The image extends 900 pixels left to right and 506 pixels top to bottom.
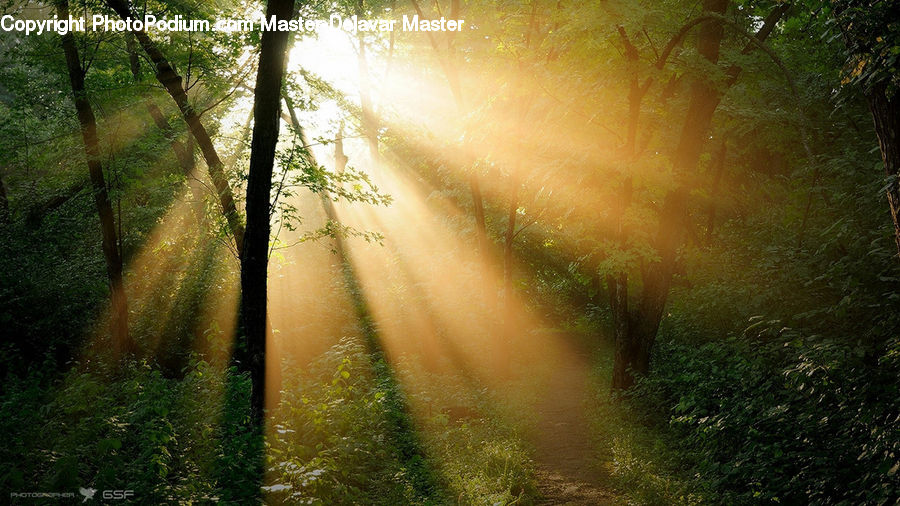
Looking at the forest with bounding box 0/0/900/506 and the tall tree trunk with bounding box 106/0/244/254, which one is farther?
the tall tree trunk with bounding box 106/0/244/254

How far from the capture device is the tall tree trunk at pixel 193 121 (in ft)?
35.8

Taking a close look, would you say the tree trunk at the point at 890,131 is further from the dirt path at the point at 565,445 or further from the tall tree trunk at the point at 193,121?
the tall tree trunk at the point at 193,121

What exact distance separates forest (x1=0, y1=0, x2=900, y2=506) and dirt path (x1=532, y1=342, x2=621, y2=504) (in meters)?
0.10

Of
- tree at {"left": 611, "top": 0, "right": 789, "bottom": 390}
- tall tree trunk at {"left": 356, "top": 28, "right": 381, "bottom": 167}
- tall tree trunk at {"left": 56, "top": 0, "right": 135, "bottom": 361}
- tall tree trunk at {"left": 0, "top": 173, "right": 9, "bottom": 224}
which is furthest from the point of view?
tall tree trunk at {"left": 356, "top": 28, "right": 381, "bottom": 167}

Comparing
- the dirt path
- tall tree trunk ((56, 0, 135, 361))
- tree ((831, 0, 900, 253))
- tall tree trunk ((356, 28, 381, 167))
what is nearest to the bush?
tree ((831, 0, 900, 253))

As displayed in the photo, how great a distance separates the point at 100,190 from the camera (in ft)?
45.4

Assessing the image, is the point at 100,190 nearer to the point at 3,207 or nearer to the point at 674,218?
the point at 3,207

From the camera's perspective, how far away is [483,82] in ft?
49.3

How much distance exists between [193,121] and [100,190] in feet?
14.7

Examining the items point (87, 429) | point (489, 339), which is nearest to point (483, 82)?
point (489, 339)

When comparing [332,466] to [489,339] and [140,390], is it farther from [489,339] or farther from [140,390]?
[489,339]

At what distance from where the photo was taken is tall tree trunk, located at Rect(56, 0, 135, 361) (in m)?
13.0

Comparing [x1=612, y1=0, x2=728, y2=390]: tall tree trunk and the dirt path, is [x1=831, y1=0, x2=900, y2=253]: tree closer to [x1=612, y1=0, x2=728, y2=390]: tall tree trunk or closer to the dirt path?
[x1=612, y1=0, x2=728, y2=390]: tall tree trunk

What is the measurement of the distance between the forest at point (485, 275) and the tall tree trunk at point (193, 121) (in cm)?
5
